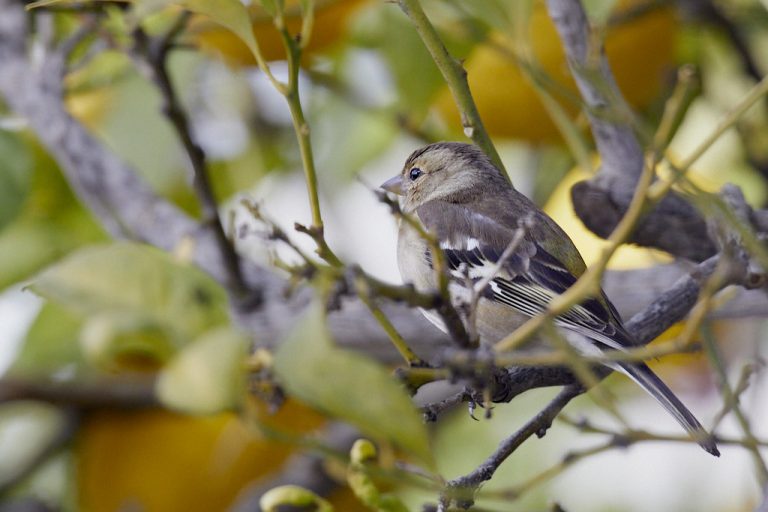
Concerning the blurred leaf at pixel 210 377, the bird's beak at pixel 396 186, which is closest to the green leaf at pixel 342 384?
the blurred leaf at pixel 210 377

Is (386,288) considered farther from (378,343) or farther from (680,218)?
(378,343)

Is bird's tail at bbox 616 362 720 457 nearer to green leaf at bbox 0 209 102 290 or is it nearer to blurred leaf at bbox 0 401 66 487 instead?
green leaf at bbox 0 209 102 290

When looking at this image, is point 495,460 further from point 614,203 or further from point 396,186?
point 396,186

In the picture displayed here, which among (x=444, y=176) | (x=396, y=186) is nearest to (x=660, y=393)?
(x=444, y=176)

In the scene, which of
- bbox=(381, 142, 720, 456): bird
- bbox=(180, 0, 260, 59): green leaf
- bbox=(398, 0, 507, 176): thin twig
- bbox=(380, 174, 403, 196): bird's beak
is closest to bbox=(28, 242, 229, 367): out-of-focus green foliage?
bbox=(180, 0, 260, 59): green leaf

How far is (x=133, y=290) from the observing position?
1.48m

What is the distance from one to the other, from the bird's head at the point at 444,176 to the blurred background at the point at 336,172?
76mm

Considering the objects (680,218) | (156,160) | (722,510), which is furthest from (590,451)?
(156,160)

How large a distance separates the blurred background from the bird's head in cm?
8

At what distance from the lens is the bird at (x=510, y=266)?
2.20 meters

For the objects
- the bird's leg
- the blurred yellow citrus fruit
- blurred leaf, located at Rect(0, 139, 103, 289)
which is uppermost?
the bird's leg

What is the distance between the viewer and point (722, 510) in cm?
297

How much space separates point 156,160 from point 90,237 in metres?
0.32

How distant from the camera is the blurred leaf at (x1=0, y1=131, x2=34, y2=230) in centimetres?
241
